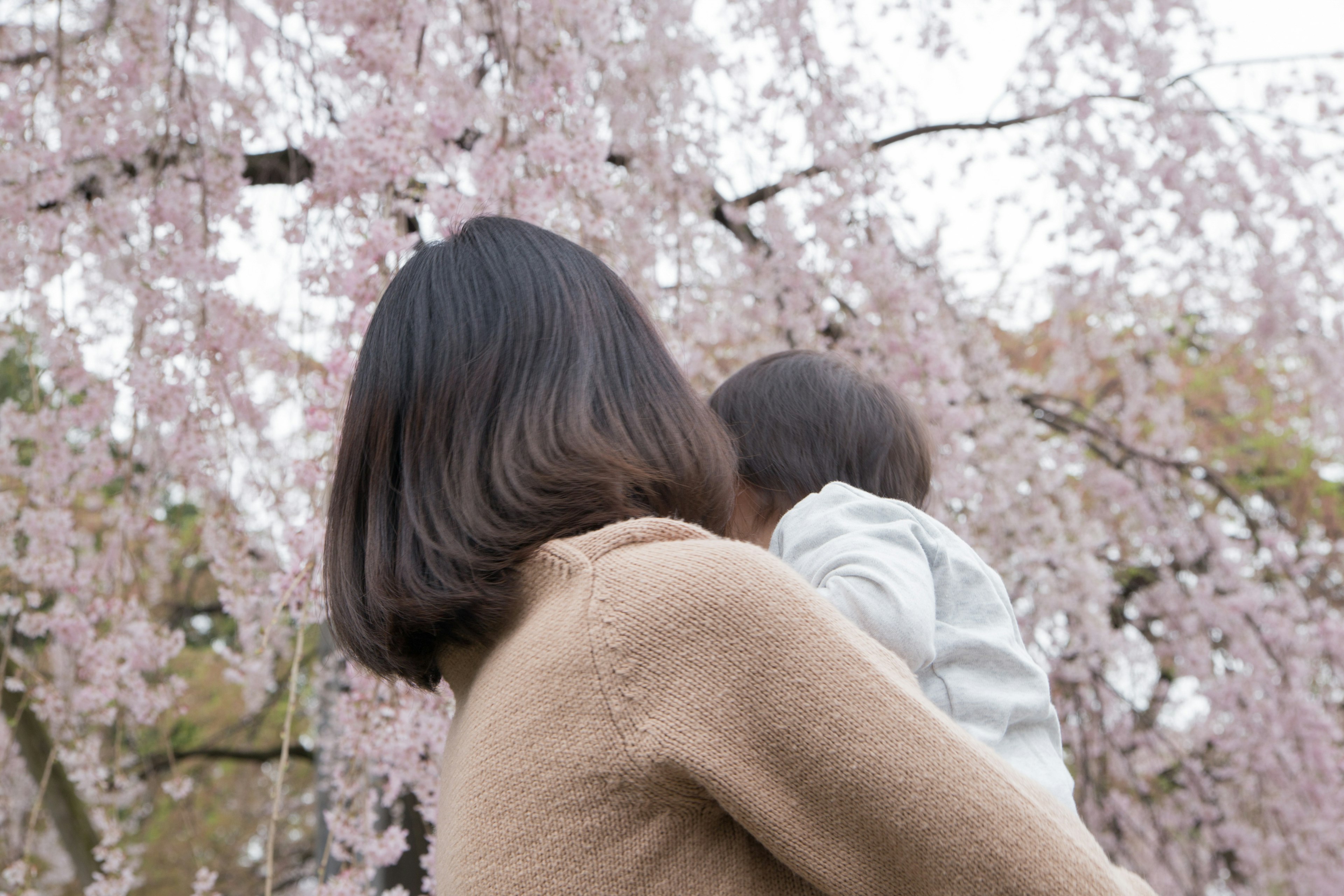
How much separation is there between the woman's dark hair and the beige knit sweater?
0.07 m

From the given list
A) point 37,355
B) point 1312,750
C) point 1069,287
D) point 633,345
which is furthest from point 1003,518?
point 37,355

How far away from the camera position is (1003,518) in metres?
3.21

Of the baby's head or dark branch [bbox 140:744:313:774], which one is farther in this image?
dark branch [bbox 140:744:313:774]

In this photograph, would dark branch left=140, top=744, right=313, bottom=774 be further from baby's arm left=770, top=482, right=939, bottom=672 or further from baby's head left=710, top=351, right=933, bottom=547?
Answer: baby's arm left=770, top=482, right=939, bottom=672

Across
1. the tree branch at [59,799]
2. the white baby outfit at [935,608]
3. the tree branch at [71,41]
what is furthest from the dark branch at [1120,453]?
the tree branch at [59,799]

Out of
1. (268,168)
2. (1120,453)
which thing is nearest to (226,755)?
(268,168)

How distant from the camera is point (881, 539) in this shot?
1129 millimetres

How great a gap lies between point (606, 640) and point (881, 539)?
516 mm

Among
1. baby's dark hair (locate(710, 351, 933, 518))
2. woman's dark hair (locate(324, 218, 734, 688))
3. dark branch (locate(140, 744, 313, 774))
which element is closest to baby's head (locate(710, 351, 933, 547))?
baby's dark hair (locate(710, 351, 933, 518))

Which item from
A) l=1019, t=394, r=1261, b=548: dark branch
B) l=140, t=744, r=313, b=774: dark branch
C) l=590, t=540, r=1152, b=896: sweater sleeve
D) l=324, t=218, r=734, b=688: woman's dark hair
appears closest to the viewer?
l=590, t=540, r=1152, b=896: sweater sleeve

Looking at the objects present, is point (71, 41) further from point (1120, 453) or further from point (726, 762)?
point (1120, 453)

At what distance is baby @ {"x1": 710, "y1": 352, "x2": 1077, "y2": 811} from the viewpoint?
1042mm

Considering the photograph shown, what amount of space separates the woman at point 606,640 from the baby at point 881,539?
7.1 inches

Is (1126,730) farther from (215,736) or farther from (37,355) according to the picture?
(215,736)
